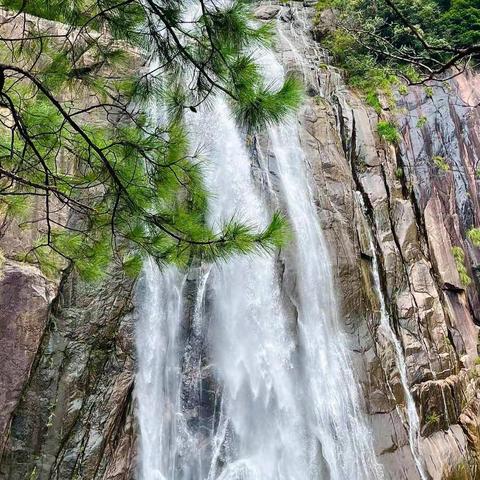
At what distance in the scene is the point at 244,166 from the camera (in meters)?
7.27

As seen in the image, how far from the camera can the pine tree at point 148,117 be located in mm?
2287

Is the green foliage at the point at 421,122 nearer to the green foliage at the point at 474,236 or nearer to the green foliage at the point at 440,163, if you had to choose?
the green foliage at the point at 440,163

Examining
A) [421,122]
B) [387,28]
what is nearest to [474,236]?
[421,122]

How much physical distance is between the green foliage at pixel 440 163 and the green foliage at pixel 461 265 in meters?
1.77

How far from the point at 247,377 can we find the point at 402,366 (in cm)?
257

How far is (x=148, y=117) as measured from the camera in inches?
103

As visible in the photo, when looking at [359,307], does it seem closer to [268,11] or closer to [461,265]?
[461,265]

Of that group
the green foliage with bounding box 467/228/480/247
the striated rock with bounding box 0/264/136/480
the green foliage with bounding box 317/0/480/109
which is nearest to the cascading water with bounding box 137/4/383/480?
the striated rock with bounding box 0/264/136/480

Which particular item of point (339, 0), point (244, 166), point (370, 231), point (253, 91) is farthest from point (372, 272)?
point (339, 0)

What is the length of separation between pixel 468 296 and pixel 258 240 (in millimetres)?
8054

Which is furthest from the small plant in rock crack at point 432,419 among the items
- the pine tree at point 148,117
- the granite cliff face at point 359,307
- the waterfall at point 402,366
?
the pine tree at point 148,117

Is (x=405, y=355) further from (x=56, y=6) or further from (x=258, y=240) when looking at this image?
(x=56, y=6)

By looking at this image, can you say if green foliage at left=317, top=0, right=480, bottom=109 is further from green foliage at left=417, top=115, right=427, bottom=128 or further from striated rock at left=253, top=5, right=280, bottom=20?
striated rock at left=253, top=5, right=280, bottom=20

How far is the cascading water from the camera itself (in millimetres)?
5082
